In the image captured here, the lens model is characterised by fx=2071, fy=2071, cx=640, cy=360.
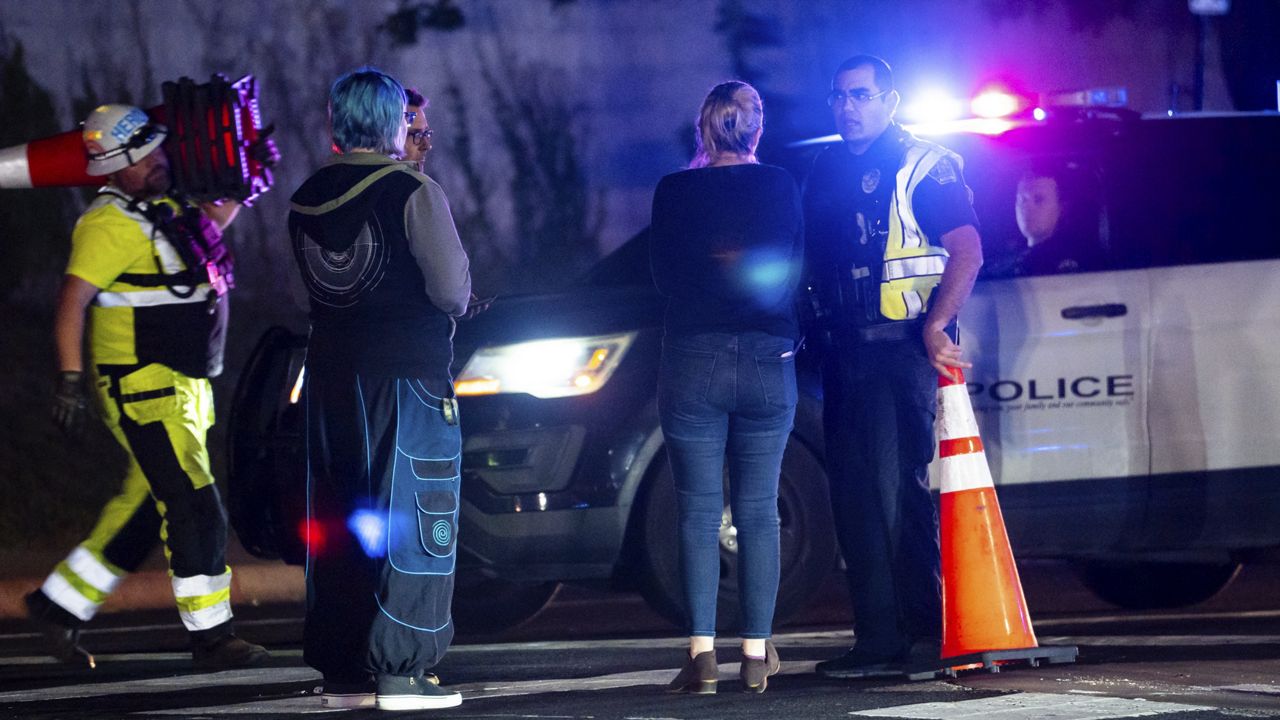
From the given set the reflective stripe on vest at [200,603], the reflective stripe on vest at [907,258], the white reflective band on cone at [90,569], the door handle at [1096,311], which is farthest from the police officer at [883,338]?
the white reflective band on cone at [90,569]

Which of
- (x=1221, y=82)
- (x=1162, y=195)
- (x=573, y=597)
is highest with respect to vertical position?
(x=1221, y=82)

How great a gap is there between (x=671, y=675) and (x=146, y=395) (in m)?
1.96

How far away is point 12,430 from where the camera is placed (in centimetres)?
1294

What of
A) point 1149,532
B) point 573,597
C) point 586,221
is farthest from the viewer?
point 586,221

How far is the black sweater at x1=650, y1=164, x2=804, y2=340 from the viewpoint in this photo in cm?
554

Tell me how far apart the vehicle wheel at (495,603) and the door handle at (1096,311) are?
2065mm

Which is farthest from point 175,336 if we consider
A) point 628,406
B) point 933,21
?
point 933,21

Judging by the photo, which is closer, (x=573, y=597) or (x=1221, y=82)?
(x=573, y=597)

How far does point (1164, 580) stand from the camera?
8211 mm

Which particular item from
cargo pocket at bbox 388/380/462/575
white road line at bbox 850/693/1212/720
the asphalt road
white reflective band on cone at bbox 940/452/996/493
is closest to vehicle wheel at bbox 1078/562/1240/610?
the asphalt road

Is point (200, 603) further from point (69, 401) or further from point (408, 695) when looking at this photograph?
point (408, 695)

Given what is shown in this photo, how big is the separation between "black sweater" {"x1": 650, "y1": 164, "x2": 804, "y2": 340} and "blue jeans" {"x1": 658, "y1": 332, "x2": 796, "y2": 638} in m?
0.07

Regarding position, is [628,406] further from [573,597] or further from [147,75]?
[147,75]

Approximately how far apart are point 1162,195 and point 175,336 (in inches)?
138
